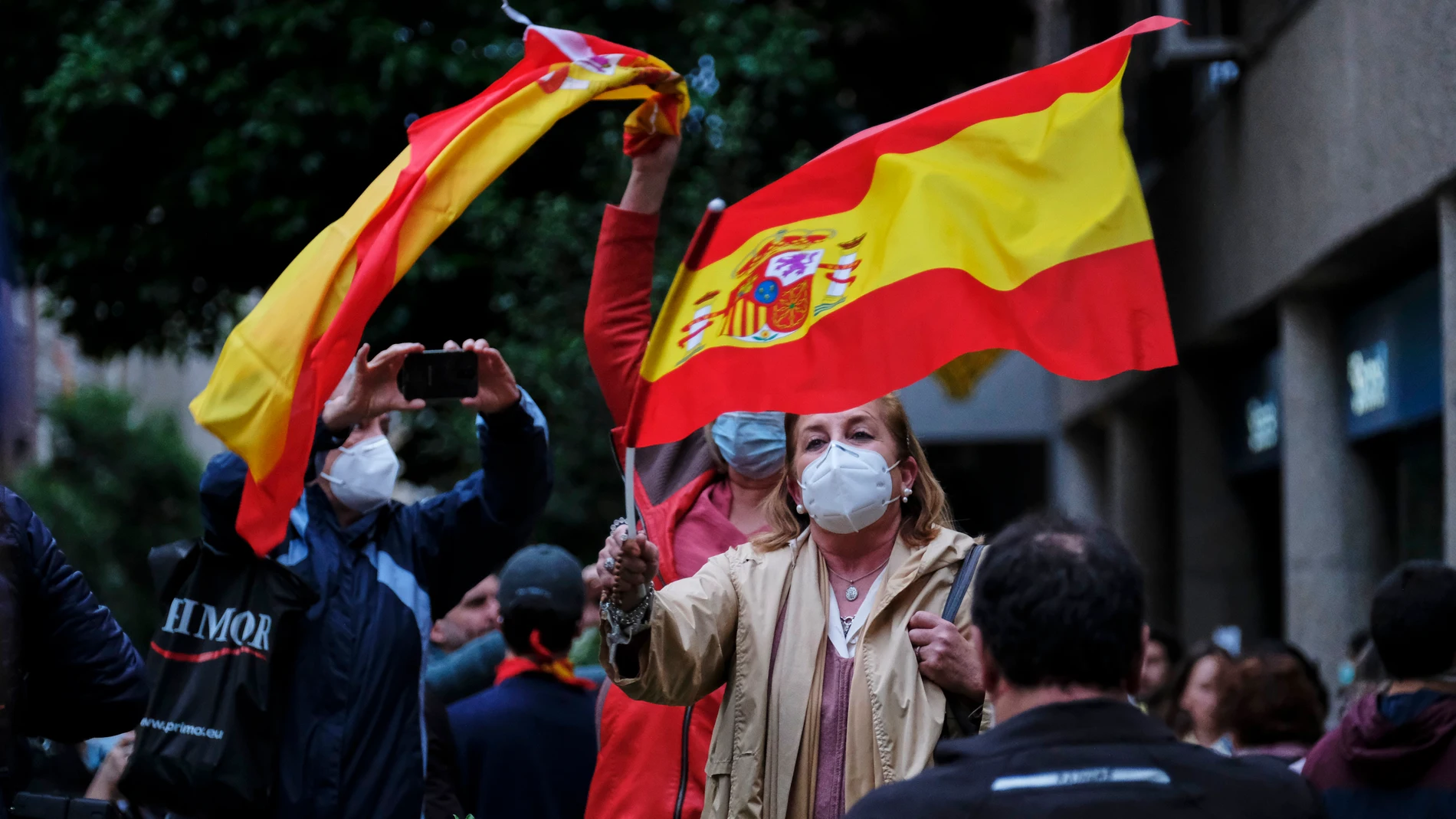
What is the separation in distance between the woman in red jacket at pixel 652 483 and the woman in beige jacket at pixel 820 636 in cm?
45

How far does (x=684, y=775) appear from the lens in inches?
151

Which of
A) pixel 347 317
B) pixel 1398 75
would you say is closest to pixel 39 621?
pixel 347 317

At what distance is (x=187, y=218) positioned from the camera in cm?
1203

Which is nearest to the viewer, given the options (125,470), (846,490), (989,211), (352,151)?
(846,490)

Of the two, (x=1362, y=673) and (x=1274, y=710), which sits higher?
(x=1362, y=673)

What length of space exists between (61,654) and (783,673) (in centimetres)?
148

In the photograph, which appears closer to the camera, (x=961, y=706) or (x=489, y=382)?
(x=961, y=706)

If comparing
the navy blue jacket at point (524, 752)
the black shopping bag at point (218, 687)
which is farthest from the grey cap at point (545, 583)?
the black shopping bag at point (218, 687)

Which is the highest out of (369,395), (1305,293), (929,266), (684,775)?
(1305,293)

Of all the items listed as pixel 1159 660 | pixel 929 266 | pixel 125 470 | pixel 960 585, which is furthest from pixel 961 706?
pixel 125 470

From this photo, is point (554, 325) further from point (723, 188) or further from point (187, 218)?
point (187, 218)

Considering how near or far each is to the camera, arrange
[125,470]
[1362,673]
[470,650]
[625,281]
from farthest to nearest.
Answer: [125,470], [470,650], [1362,673], [625,281]

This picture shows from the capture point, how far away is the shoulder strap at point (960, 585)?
3.37m

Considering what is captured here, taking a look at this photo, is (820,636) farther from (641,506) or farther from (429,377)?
(429,377)
